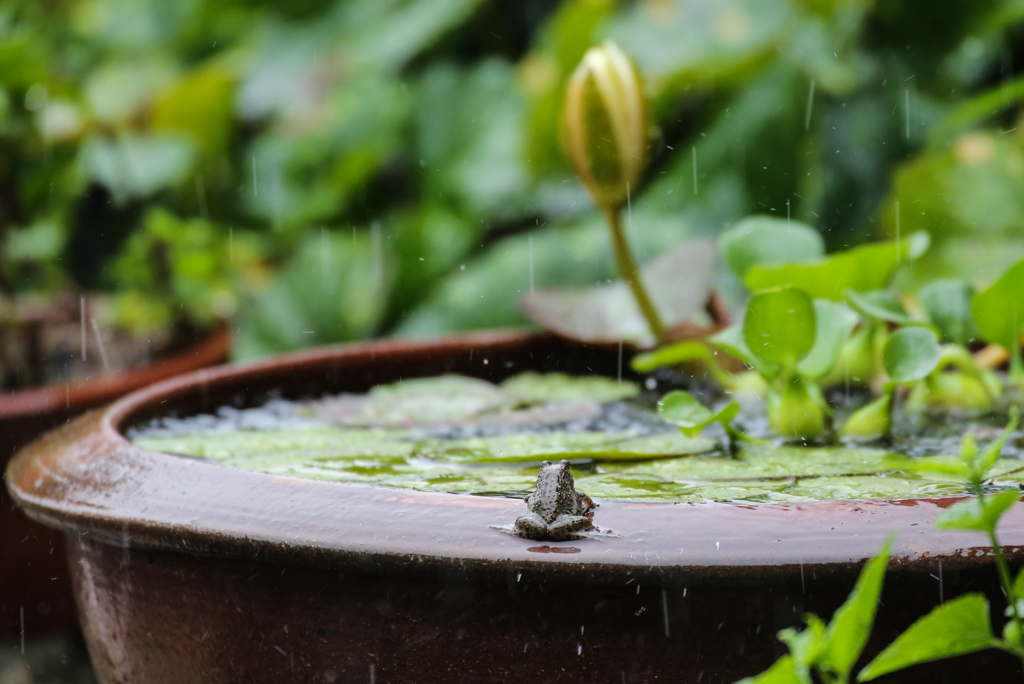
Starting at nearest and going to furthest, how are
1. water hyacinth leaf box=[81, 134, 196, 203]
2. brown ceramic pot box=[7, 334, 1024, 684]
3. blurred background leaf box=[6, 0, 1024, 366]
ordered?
brown ceramic pot box=[7, 334, 1024, 684], blurred background leaf box=[6, 0, 1024, 366], water hyacinth leaf box=[81, 134, 196, 203]

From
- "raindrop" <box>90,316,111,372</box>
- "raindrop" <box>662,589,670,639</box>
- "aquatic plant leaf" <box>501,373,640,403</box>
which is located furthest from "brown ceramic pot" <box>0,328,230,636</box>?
"raindrop" <box>662,589,670,639</box>

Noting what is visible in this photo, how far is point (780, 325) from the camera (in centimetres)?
58

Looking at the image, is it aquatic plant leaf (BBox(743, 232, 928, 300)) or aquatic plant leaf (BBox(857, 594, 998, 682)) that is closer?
aquatic plant leaf (BBox(857, 594, 998, 682))

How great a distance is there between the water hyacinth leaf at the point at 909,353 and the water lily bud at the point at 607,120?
31 cm

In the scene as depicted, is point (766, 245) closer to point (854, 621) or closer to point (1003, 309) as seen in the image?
point (1003, 309)

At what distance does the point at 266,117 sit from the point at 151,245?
0.85 metres

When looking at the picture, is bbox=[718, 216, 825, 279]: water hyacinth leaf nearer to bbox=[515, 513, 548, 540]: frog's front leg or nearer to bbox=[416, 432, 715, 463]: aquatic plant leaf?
bbox=[416, 432, 715, 463]: aquatic plant leaf

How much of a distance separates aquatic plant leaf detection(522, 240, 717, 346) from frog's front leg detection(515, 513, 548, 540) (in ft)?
1.57

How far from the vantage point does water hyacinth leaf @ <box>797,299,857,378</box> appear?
60 cm

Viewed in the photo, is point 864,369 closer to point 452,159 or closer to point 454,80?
point 452,159

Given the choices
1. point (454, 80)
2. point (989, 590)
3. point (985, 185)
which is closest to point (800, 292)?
point (989, 590)

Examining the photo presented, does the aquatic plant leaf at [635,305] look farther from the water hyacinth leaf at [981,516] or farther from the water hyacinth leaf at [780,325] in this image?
the water hyacinth leaf at [981,516]

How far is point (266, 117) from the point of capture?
8.00ft

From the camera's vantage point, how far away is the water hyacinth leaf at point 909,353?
56 centimetres
